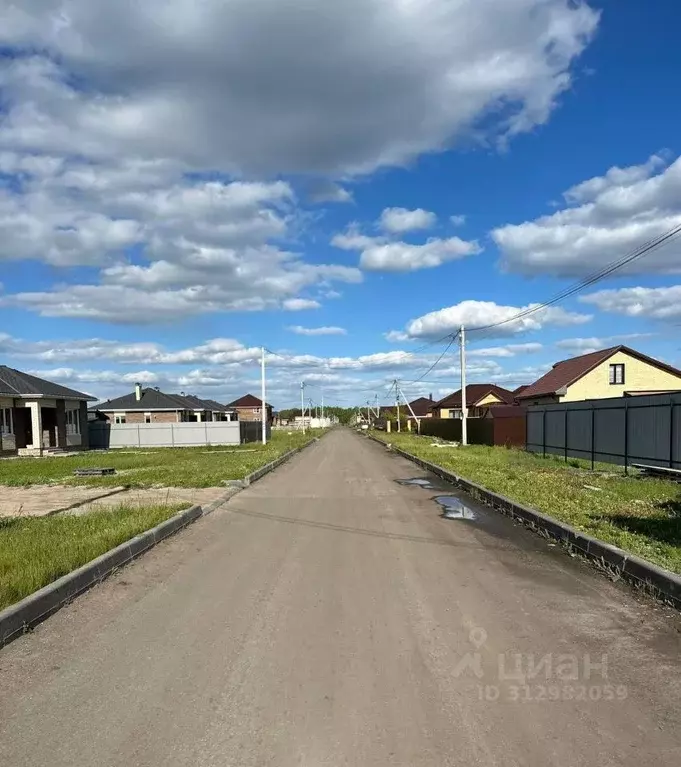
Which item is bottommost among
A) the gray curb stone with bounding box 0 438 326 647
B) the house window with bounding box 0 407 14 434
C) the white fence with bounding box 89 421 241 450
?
the white fence with bounding box 89 421 241 450

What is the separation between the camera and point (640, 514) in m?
10.7

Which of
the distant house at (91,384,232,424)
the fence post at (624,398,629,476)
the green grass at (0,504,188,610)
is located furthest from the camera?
the distant house at (91,384,232,424)

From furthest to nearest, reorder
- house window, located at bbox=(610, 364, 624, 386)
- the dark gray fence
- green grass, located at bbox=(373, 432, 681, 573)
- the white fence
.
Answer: the white fence → house window, located at bbox=(610, 364, 624, 386) → the dark gray fence → green grass, located at bbox=(373, 432, 681, 573)

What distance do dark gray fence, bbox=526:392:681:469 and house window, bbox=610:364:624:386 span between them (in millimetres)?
18959

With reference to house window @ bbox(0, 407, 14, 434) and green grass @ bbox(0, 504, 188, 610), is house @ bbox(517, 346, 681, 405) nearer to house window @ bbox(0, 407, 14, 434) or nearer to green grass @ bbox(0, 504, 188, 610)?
house window @ bbox(0, 407, 14, 434)

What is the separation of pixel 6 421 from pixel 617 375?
3738 cm

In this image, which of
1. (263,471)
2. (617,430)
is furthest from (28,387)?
(617,430)

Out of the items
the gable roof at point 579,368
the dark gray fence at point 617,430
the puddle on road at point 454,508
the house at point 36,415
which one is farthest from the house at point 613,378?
the puddle on road at point 454,508

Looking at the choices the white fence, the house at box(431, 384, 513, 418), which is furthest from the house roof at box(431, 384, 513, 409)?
the white fence

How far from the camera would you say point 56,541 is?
A: 8836mm

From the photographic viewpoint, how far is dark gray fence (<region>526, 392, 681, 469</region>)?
1814 cm

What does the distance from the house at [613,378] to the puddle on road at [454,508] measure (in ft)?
101

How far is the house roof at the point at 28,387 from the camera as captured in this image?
117ft

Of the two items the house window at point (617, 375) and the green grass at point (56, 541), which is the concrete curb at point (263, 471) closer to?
the green grass at point (56, 541)
